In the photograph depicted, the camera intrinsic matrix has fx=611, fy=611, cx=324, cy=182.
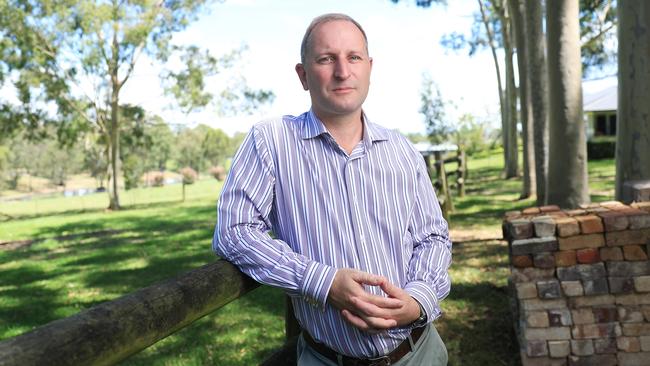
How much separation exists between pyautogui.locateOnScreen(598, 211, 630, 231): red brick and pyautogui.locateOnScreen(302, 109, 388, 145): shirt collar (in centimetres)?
241

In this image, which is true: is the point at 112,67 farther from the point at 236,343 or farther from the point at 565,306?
the point at 565,306

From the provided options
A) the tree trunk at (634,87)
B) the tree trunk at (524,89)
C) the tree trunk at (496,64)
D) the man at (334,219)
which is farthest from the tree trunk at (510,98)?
the man at (334,219)

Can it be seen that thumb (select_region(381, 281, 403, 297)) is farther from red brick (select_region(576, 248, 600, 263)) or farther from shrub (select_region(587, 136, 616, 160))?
shrub (select_region(587, 136, 616, 160))

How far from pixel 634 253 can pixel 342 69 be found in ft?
9.47

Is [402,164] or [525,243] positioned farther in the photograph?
[525,243]

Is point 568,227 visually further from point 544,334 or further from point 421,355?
point 421,355

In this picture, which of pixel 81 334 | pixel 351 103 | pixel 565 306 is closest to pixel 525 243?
pixel 565 306

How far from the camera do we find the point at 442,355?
204 centimetres

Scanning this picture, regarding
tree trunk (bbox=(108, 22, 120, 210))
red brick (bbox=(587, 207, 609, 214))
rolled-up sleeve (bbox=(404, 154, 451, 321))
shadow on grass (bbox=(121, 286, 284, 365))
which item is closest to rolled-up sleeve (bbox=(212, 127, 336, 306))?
rolled-up sleeve (bbox=(404, 154, 451, 321))

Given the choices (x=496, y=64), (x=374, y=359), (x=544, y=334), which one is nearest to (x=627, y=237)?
(x=544, y=334)

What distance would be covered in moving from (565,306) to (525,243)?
18.8 inches

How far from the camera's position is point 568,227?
12.8 ft

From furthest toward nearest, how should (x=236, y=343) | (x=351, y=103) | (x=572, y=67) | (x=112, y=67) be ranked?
(x=112, y=67), (x=572, y=67), (x=236, y=343), (x=351, y=103)

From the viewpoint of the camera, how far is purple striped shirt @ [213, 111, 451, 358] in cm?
178
